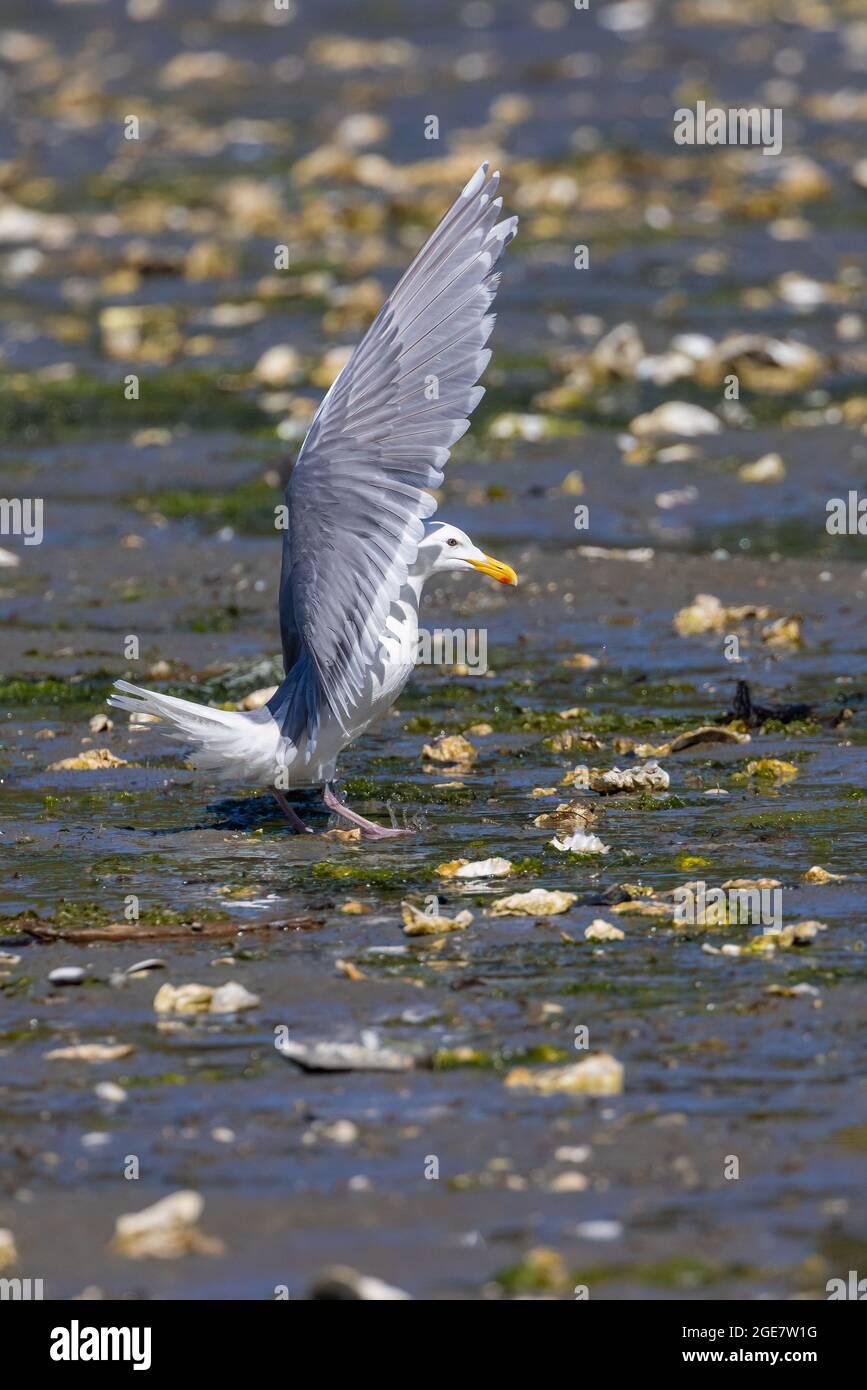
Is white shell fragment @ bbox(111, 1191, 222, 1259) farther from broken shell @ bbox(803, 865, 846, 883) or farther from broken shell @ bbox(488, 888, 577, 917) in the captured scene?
broken shell @ bbox(803, 865, 846, 883)

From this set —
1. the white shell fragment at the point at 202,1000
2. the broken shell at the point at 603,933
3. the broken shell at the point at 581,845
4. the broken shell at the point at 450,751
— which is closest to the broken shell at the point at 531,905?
the broken shell at the point at 603,933

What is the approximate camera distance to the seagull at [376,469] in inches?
305

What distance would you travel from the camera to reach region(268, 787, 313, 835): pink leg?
27.5 ft

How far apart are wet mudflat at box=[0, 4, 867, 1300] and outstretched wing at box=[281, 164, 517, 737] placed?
3.17ft

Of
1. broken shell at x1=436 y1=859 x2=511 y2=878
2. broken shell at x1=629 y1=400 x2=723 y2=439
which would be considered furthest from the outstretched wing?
broken shell at x1=629 y1=400 x2=723 y2=439

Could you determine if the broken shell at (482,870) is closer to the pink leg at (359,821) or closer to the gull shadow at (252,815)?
the pink leg at (359,821)

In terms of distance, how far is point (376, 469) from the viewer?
7.77m

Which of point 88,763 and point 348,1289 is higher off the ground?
point 88,763

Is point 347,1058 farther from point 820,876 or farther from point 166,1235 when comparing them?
point 820,876

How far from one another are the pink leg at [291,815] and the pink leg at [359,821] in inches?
4.9

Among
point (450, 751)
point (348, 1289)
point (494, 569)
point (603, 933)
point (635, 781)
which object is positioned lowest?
point (348, 1289)

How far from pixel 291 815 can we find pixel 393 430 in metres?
1.53

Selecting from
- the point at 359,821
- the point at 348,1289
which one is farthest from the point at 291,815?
the point at 348,1289

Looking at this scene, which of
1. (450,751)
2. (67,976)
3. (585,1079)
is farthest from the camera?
(450,751)
